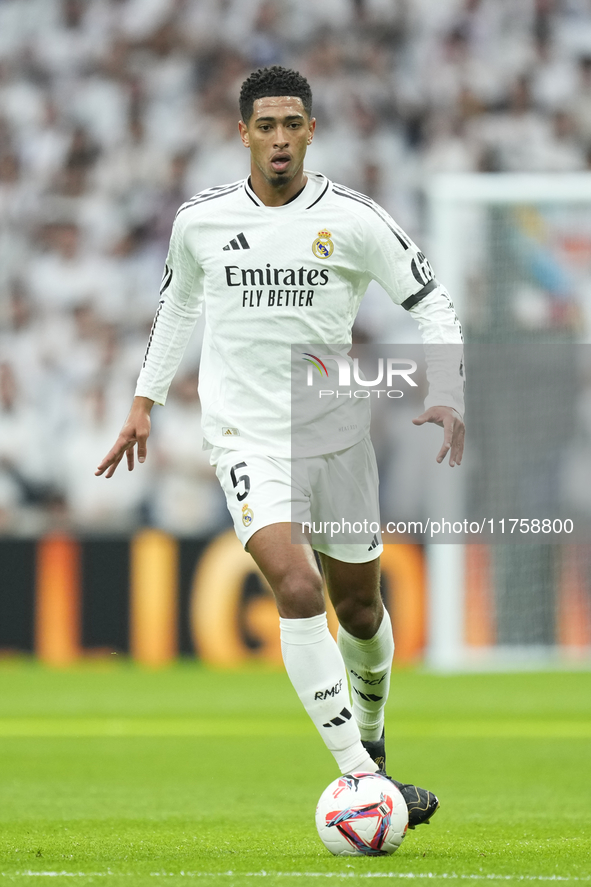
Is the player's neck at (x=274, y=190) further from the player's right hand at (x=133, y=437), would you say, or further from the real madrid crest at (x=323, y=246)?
the player's right hand at (x=133, y=437)

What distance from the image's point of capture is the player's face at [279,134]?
4.34m

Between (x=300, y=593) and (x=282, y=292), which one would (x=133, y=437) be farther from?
(x=300, y=593)

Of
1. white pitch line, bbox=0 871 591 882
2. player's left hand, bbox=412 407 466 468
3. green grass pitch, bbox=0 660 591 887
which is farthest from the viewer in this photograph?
player's left hand, bbox=412 407 466 468

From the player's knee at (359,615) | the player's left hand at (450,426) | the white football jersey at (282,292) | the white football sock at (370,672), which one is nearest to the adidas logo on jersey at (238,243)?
the white football jersey at (282,292)

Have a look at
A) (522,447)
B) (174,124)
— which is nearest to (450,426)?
(522,447)

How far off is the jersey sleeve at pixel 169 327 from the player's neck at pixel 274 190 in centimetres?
34

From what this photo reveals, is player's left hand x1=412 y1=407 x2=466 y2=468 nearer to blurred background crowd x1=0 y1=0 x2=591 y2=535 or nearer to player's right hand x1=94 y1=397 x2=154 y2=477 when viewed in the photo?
player's right hand x1=94 y1=397 x2=154 y2=477

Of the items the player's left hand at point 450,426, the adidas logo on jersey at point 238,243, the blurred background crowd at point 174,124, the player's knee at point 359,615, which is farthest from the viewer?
the blurred background crowd at point 174,124

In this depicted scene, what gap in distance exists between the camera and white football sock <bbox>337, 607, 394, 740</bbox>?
15.5 feet

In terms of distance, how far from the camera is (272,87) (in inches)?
172

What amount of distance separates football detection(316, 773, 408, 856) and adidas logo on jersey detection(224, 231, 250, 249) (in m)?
1.67

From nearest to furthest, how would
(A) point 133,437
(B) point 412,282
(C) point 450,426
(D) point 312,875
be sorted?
(D) point 312,875, (C) point 450,426, (B) point 412,282, (A) point 133,437

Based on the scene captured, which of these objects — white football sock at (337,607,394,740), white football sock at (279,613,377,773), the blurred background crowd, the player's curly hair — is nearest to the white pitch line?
white football sock at (279,613,377,773)

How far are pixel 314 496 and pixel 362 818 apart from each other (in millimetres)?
1013
